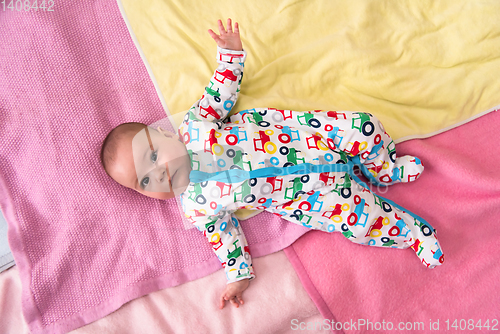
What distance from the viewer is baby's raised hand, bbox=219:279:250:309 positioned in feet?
3.34

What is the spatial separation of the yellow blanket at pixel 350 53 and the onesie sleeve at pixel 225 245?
0.42 meters

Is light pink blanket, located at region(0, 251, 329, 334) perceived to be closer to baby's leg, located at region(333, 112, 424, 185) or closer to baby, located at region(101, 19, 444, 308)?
baby, located at region(101, 19, 444, 308)

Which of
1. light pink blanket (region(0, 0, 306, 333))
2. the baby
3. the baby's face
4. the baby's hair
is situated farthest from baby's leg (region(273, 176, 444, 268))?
the baby's hair

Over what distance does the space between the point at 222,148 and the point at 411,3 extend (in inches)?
37.9

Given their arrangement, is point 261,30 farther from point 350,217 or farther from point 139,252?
point 139,252

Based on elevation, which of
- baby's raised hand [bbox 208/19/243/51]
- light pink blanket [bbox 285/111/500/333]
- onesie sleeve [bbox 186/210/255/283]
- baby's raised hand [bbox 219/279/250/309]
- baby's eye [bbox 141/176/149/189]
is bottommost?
light pink blanket [bbox 285/111/500/333]

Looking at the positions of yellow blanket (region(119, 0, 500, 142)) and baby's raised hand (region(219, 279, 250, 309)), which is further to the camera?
yellow blanket (region(119, 0, 500, 142))

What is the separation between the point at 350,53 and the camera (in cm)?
121

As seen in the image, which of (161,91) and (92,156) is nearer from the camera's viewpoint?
(92,156)

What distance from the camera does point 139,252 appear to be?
1.05 meters

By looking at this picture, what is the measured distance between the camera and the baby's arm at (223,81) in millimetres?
1038

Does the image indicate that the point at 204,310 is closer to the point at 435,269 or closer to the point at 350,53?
the point at 435,269

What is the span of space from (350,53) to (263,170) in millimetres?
592

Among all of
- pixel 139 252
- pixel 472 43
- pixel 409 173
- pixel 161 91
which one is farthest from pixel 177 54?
pixel 472 43
